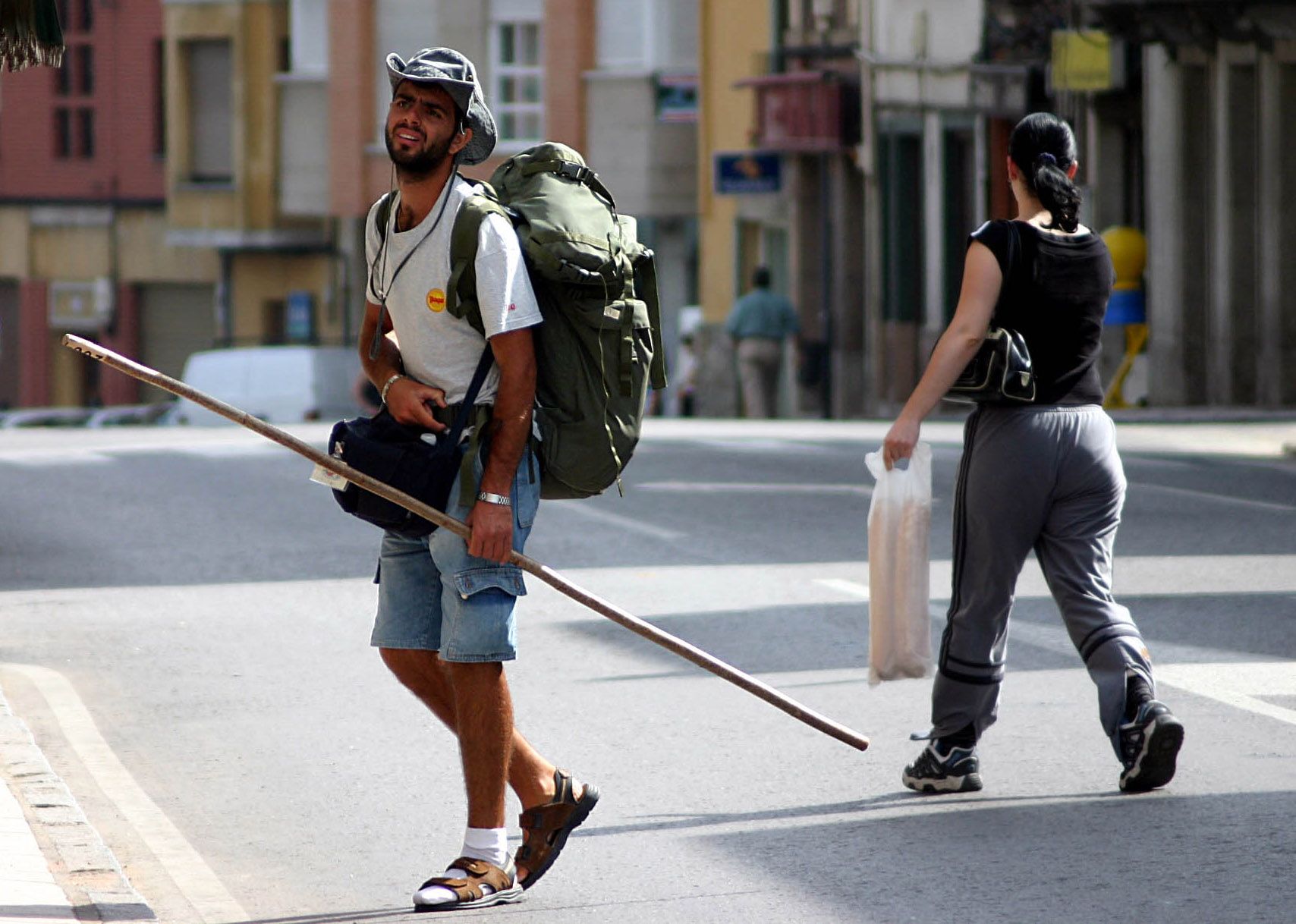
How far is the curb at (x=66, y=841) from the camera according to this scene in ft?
19.2

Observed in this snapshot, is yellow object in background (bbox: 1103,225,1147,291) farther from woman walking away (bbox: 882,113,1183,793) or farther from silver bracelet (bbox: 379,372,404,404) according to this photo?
silver bracelet (bbox: 379,372,404,404)

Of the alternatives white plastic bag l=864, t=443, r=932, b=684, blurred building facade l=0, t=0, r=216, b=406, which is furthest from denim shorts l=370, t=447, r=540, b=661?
blurred building facade l=0, t=0, r=216, b=406

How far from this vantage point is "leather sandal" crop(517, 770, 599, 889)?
236 inches

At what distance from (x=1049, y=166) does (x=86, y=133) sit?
48233mm

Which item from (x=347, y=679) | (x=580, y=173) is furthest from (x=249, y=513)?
(x=580, y=173)

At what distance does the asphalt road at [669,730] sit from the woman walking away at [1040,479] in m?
0.22

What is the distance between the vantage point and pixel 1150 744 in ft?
22.5

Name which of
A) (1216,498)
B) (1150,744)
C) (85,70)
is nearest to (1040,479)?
(1150,744)

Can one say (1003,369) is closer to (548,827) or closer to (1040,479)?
(1040,479)

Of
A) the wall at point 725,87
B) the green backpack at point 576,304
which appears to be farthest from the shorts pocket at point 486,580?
the wall at point 725,87

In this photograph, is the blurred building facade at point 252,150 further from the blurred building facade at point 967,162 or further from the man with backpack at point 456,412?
the man with backpack at point 456,412

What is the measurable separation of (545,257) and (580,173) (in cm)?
32

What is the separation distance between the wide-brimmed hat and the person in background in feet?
84.6

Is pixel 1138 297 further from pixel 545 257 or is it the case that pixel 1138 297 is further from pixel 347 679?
pixel 545 257
